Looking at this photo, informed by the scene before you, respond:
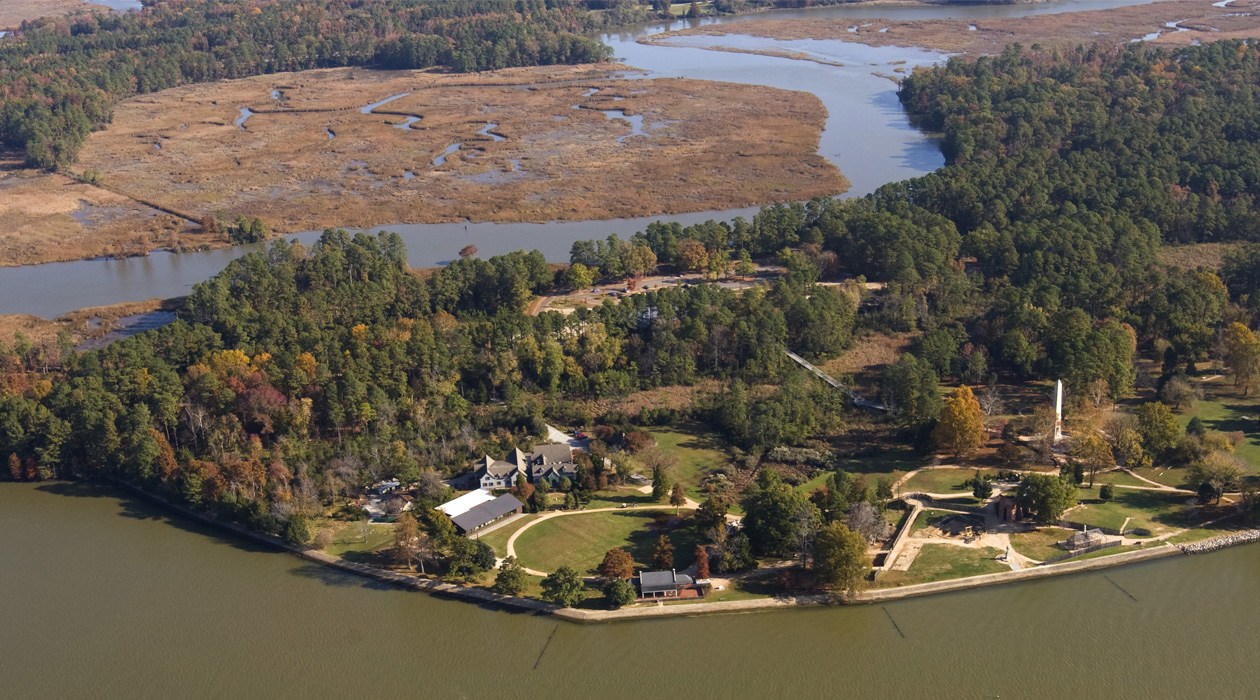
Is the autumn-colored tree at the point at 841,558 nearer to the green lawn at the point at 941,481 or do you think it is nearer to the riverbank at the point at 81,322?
the green lawn at the point at 941,481

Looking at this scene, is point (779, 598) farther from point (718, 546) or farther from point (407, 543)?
point (407, 543)

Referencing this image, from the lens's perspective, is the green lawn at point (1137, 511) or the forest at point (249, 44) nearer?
the green lawn at point (1137, 511)

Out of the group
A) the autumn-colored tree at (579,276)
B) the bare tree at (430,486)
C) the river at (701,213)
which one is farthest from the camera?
the river at (701,213)

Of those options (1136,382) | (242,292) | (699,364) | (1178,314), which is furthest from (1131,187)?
(242,292)

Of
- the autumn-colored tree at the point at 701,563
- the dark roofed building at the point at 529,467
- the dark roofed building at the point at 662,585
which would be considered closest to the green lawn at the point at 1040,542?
the autumn-colored tree at the point at 701,563

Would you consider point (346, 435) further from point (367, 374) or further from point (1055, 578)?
point (1055, 578)

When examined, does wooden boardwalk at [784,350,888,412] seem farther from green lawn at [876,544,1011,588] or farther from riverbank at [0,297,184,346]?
riverbank at [0,297,184,346]
